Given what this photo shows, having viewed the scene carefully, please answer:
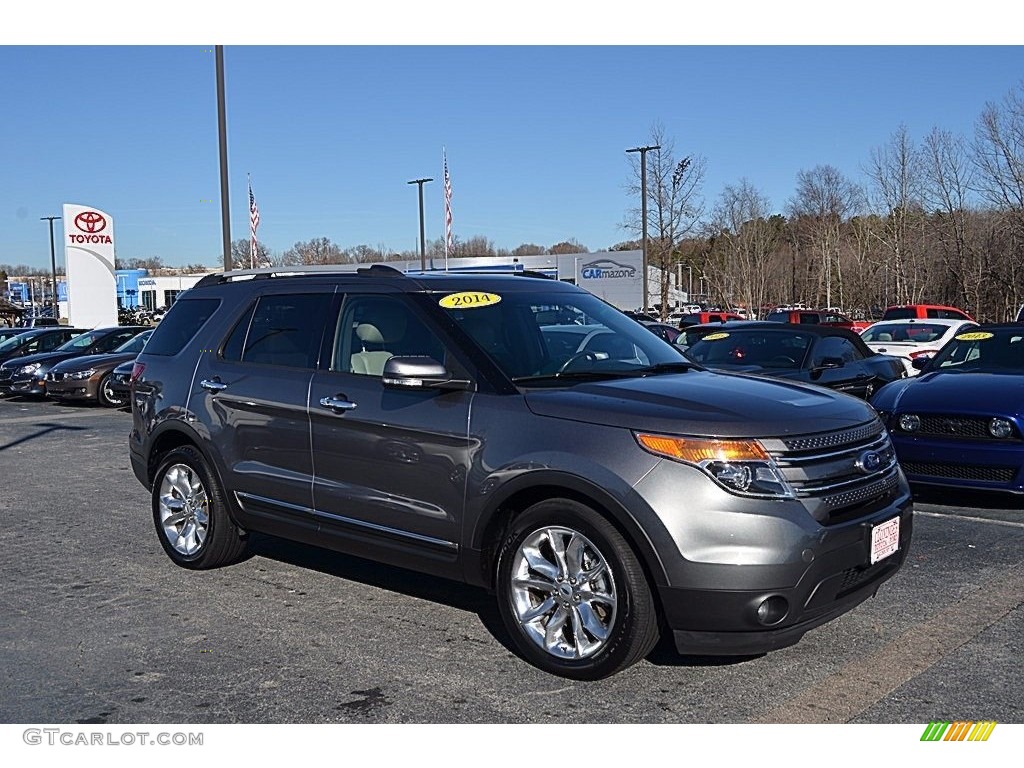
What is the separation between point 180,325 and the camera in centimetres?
672

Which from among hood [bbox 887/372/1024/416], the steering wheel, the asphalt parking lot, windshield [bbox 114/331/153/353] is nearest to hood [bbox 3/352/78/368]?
windshield [bbox 114/331/153/353]

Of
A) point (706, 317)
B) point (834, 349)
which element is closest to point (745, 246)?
point (706, 317)

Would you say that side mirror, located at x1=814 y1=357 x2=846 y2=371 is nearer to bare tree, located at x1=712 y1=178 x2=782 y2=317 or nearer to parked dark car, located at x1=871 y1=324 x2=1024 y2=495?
parked dark car, located at x1=871 y1=324 x2=1024 y2=495

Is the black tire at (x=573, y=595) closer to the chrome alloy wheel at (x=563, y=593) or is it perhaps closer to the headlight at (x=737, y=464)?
the chrome alloy wheel at (x=563, y=593)

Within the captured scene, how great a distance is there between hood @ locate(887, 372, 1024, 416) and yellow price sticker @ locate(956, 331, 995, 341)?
923mm

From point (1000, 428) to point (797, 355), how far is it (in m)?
3.06

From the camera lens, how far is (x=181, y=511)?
21.1 feet

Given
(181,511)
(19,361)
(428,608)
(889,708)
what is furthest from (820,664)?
(19,361)

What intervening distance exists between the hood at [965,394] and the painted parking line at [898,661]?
2.30 m

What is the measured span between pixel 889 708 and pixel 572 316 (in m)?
2.57

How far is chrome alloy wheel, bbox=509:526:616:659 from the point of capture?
4.31 metres

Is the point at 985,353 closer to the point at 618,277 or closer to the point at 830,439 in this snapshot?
the point at 830,439

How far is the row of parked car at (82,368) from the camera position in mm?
18250
